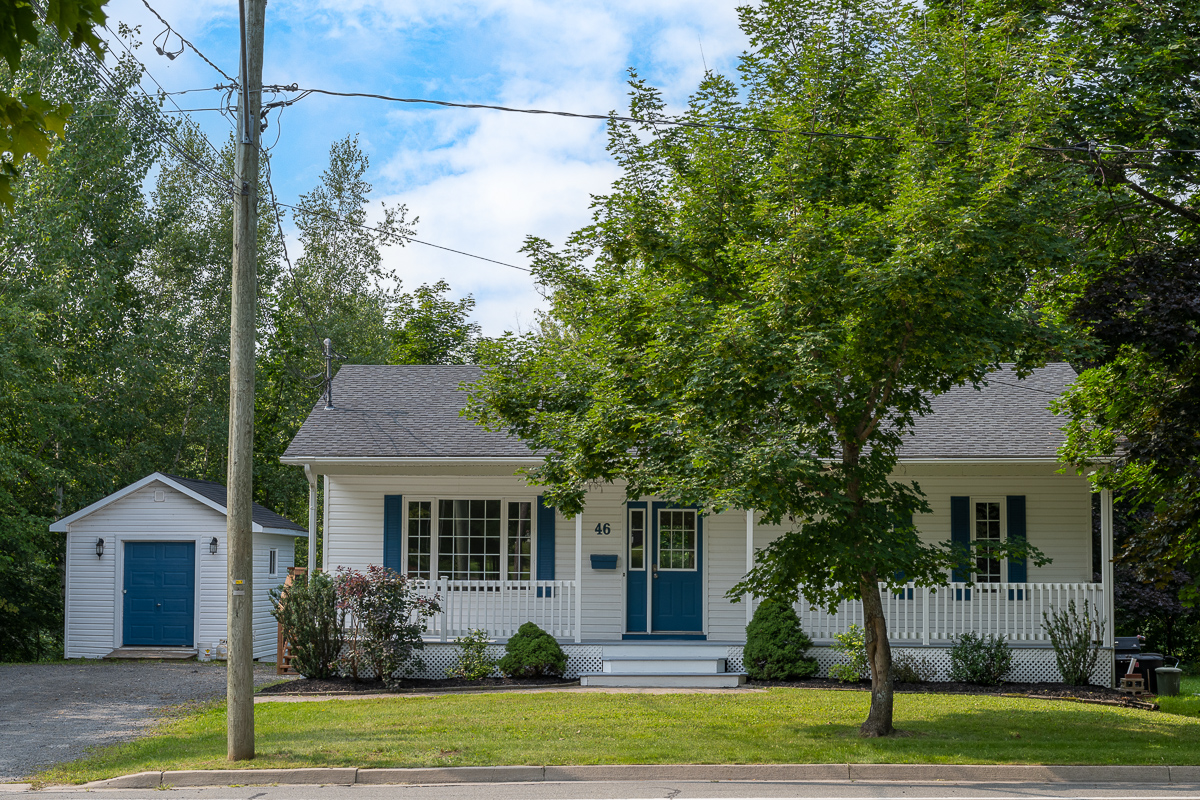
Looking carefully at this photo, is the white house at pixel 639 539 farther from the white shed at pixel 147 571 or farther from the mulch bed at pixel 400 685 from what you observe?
the white shed at pixel 147 571

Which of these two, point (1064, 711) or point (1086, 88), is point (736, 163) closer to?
point (1086, 88)

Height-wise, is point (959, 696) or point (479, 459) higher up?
point (479, 459)

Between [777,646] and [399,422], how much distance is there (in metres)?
7.73

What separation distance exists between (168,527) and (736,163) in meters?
14.6

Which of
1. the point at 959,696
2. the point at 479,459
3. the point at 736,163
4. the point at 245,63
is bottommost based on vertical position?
the point at 959,696

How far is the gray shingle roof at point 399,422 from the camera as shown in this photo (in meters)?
16.8

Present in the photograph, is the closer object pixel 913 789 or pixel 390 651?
pixel 913 789

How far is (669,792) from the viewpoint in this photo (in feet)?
28.3

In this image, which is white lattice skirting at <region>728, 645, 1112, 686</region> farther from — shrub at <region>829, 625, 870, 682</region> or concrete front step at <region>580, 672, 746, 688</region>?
concrete front step at <region>580, 672, 746, 688</region>

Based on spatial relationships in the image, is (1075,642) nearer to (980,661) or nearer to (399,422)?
(980,661)

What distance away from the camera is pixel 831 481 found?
32.4 ft

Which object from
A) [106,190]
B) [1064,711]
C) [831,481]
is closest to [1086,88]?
[831,481]

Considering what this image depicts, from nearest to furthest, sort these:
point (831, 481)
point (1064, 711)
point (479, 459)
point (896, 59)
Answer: point (831, 481), point (896, 59), point (1064, 711), point (479, 459)

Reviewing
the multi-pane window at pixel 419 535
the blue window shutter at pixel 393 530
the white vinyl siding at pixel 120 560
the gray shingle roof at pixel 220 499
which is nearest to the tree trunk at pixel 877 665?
the multi-pane window at pixel 419 535
